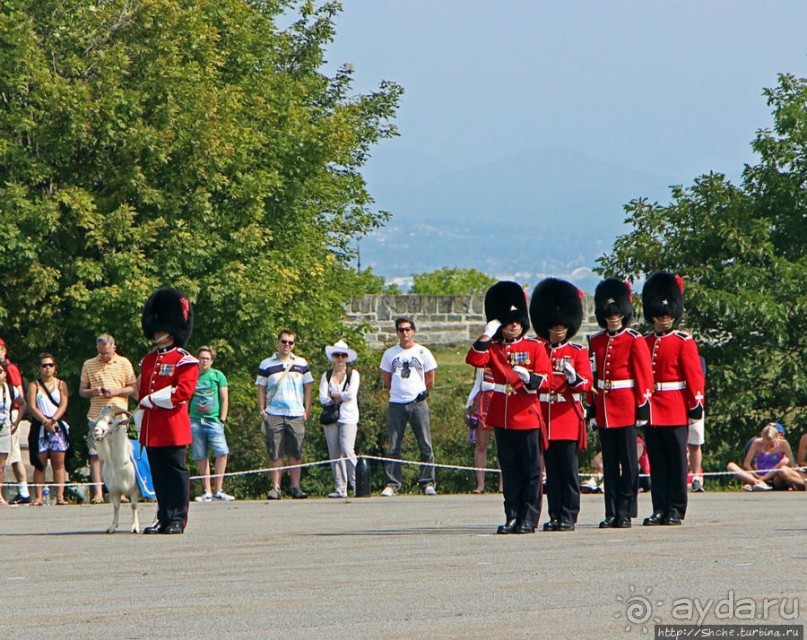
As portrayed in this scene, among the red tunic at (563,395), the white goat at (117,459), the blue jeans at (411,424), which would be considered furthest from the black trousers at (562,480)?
the blue jeans at (411,424)

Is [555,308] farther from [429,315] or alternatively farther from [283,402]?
[429,315]

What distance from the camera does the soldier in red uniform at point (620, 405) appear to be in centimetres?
1376

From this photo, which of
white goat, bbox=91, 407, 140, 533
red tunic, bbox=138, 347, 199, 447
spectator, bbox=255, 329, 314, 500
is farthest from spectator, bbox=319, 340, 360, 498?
red tunic, bbox=138, 347, 199, 447

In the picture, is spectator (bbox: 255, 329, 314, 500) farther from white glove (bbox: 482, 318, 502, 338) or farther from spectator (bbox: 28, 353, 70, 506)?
white glove (bbox: 482, 318, 502, 338)

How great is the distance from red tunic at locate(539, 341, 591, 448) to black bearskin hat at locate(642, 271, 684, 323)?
1069mm

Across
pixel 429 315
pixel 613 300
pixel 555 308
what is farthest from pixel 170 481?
pixel 429 315

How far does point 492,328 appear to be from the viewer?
1312 cm

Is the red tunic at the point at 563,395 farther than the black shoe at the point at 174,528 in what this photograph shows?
No

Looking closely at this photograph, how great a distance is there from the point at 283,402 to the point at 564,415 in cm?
598

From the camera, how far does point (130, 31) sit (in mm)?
24078

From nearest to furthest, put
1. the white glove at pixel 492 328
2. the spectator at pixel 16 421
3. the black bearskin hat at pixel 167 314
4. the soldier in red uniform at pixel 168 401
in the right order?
the white glove at pixel 492 328
the soldier in red uniform at pixel 168 401
the black bearskin hat at pixel 167 314
the spectator at pixel 16 421

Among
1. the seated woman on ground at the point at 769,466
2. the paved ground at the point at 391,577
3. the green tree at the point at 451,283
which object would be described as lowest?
the paved ground at the point at 391,577

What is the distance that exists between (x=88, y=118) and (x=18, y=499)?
6256 millimetres

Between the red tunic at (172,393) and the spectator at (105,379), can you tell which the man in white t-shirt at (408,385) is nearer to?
the spectator at (105,379)
